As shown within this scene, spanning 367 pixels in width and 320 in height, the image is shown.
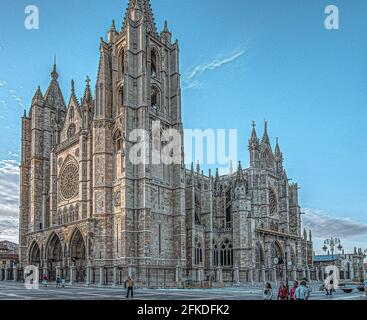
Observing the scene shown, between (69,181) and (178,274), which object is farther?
(69,181)

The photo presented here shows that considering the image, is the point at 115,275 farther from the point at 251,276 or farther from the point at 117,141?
the point at 251,276

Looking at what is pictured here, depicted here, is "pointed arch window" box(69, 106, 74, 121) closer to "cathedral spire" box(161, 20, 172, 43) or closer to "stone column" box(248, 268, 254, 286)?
"cathedral spire" box(161, 20, 172, 43)

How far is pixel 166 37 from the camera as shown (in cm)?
5322

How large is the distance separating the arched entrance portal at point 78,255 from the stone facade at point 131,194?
10 centimetres

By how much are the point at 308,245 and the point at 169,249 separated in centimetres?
3467

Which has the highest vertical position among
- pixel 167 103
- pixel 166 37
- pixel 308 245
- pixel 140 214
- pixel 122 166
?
pixel 166 37

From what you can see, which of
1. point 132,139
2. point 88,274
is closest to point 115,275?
point 88,274

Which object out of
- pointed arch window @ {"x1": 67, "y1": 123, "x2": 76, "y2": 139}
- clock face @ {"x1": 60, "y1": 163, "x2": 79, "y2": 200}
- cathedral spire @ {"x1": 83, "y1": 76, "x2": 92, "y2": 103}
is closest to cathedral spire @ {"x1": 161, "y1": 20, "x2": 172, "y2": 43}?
cathedral spire @ {"x1": 83, "y1": 76, "x2": 92, "y2": 103}

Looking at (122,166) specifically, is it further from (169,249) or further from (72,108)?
(72,108)

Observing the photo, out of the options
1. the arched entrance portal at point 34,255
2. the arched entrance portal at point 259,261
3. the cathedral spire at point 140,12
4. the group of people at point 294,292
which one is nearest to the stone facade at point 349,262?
the arched entrance portal at point 259,261

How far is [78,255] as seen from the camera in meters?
47.4

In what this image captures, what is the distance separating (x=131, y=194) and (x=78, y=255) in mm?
9638

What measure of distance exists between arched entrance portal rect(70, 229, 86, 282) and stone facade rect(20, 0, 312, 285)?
0.10 metres
